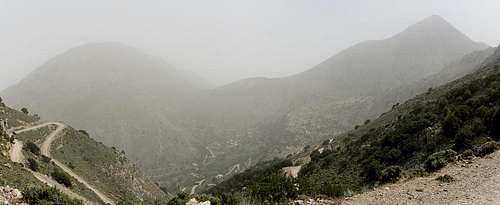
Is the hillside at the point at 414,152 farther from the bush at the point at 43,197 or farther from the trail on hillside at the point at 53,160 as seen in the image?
the trail on hillside at the point at 53,160

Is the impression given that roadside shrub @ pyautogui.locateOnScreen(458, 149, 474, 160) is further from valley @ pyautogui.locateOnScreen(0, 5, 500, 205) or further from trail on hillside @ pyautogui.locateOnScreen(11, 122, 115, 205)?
trail on hillside @ pyautogui.locateOnScreen(11, 122, 115, 205)

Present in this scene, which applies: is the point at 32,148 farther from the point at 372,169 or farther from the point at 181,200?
the point at 181,200

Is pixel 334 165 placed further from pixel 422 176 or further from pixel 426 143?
pixel 422 176

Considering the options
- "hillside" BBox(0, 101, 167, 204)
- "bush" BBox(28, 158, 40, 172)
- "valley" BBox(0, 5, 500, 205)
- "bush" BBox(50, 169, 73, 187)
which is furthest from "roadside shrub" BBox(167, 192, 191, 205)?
"bush" BBox(50, 169, 73, 187)

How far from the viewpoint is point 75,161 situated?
68.6 metres

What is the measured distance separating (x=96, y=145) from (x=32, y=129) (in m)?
13.2

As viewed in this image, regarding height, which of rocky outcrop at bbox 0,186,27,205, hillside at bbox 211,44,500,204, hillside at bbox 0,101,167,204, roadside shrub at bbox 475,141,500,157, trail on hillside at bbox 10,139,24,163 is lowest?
hillside at bbox 0,101,167,204

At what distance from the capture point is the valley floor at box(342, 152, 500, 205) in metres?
14.2

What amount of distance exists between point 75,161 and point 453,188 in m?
63.1

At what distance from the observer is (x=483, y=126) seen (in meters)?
22.6

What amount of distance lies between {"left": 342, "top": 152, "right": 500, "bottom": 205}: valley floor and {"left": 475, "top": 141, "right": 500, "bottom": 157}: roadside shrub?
412 millimetres

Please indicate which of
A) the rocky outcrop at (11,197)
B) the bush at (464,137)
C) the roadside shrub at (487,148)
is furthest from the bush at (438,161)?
the rocky outcrop at (11,197)

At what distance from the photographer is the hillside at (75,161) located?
53003mm

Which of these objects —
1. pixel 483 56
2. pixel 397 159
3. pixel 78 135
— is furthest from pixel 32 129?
pixel 483 56
